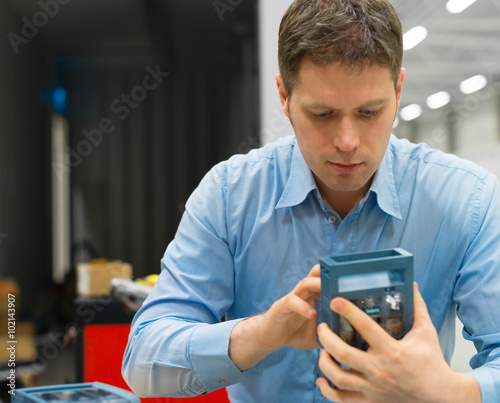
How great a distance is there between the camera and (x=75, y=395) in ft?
3.03

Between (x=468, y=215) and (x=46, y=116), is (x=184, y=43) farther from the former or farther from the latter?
(x=468, y=215)

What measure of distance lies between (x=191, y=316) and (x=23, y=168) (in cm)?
313

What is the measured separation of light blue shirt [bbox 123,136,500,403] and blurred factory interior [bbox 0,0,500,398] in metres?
2.44

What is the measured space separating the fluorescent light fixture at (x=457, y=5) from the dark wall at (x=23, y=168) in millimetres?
2723

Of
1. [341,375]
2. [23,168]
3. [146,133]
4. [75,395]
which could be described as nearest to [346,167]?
[341,375]

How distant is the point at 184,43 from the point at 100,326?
2.24 m

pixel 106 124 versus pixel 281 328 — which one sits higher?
pixel 106 124

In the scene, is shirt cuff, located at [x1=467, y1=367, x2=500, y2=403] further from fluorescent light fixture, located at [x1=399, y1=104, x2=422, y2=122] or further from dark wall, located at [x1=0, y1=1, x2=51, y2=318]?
dark wall, located at [x1=0, y1=1, x2=51, y2=318]

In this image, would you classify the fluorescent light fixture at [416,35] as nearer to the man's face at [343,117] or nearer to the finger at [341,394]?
the man's face at [343,117]

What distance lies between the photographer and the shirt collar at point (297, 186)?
3.80 feet

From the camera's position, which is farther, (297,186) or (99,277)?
(99,277)

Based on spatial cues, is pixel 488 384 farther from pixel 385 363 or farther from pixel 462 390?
pixel 385 363

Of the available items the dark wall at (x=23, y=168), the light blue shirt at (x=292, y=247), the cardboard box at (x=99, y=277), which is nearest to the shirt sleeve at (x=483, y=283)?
the light blue shirt at (x=292, y=247)

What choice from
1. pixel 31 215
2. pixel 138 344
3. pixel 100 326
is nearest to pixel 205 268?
pixel 138 344
